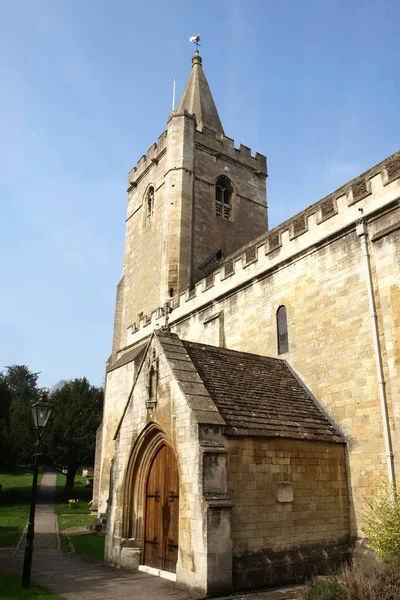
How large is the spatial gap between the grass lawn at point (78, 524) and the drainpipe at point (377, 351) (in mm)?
7530

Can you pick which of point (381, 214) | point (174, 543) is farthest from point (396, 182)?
point (174, 543)

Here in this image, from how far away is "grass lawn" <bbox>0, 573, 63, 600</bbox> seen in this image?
804cm

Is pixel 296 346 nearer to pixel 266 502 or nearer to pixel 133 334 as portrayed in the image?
pixel 266 502

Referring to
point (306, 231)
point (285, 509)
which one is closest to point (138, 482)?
point (285, 509)

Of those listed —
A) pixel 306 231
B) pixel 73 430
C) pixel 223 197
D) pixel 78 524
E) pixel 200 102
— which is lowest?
pixel 78 524

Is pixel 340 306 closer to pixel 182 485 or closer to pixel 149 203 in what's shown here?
pixel 182 485

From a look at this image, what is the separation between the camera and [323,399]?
12438 millimetres

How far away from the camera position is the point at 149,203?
2841 centimetres

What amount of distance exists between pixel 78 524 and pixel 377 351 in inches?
599

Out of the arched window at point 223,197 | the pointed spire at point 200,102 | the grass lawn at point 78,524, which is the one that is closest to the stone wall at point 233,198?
the arched window at point 223,197

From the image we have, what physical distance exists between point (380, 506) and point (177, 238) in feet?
56.8

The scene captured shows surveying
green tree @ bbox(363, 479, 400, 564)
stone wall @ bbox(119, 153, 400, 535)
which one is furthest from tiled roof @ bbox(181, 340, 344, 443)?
green tree @ bbox(363, 479, 400, 564)

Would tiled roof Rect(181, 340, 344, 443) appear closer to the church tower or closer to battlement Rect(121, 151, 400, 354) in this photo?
battlement Rect(121, 151, 400, 354)

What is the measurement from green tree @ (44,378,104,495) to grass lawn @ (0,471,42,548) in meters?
3.31
